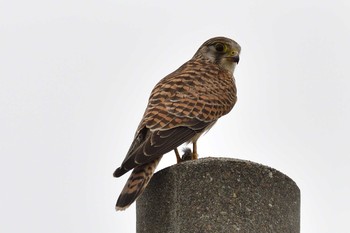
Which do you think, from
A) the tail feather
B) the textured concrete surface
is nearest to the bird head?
the tail feather

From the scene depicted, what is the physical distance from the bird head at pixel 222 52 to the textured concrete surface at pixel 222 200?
12.7 feet

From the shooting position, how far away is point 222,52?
34.6ft

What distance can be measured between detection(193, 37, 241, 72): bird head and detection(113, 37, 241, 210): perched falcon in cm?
1

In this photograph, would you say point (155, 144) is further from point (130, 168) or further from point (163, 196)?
point (163, 196)

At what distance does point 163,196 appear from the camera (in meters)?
6.54

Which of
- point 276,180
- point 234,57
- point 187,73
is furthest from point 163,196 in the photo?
point 234,57

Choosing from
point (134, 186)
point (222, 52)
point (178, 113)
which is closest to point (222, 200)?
point (134, 186)

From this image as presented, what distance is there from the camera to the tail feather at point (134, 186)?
269 inches

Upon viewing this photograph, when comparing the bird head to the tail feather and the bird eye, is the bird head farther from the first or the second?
the tail feather

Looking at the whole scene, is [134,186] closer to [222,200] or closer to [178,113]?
[222,200]

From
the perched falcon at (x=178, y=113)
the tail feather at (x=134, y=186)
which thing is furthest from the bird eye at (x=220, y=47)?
the tail feather at (x=134, y=186)

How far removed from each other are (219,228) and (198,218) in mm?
164

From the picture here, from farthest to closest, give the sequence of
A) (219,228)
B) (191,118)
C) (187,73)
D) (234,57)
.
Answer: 1. (234,57)
2. (187,73)
3. (191,118)
4. (219,228)

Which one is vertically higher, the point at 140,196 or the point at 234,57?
the point at 234,57
